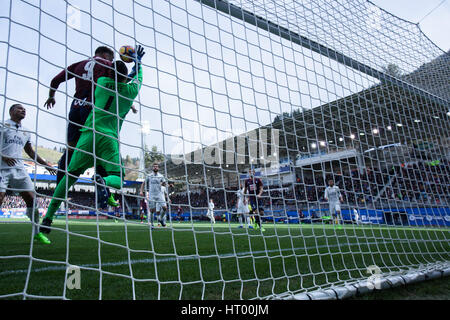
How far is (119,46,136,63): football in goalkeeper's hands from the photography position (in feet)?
8.40

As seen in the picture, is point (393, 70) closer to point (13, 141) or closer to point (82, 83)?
point (82, 83)

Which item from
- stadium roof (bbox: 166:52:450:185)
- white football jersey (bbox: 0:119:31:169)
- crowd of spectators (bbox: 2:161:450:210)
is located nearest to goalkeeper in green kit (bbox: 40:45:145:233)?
crowd of spectators (bbox: 2:161:450:210)

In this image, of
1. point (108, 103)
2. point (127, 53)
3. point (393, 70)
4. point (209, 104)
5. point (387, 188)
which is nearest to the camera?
point (108, 103)

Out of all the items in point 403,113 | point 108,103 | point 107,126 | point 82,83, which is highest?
point 403,113

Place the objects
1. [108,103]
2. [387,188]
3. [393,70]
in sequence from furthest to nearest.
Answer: [393,70] → [387,188] → [108,103]

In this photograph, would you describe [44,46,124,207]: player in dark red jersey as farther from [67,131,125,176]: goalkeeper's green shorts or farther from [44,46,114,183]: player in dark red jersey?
[67,131,125,176]: goalkeeper's green shorts

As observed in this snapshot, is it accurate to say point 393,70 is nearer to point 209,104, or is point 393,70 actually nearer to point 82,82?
point 209,104

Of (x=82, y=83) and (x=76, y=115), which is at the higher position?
(x=82, y=83)

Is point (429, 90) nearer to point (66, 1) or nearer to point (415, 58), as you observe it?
point (415, 58)

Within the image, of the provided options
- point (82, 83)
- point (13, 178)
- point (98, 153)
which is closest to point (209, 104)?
point (98, 153)

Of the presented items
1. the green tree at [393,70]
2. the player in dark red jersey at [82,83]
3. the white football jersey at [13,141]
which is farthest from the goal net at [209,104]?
the white football jersey at [13,141]

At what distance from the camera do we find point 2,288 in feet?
5.57

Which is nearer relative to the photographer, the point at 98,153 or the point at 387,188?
the point at 98,153

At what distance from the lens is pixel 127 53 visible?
8.65 feet
